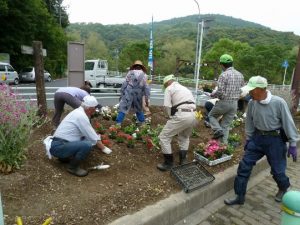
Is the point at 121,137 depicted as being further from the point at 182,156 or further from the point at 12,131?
the point at 12,131

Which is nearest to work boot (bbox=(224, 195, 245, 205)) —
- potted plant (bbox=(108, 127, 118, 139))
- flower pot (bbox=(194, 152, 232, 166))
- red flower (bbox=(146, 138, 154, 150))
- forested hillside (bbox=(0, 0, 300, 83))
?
flower pot (bbox=(194, 152, 232, 166))

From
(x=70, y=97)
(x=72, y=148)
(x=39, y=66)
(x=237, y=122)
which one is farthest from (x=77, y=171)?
(x=237, y=122)

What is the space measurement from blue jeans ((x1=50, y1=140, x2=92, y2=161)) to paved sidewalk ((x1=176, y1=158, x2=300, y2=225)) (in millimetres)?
1494

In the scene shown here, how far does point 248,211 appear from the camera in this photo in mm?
4066

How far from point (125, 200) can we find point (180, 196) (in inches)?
29.3

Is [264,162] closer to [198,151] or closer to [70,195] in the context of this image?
[198,151]

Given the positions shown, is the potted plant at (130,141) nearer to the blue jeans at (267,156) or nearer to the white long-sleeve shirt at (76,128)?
the white long-sleeve shirt at (76,128)

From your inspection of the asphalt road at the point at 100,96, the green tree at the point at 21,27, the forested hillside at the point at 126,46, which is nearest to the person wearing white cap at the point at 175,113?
the asphalt road at the point at 100,96

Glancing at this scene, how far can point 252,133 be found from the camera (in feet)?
13.9

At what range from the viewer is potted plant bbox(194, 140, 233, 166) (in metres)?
4.95

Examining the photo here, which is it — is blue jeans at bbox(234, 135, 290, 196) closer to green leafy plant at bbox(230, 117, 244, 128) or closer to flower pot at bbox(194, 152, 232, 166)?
flower pot at bbox(194, 152, 232, 166)

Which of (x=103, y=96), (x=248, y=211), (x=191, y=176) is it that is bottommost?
(x=248, y=211)

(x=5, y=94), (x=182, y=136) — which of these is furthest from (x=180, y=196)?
(x=5, y=94)

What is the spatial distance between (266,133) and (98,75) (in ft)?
48.1
